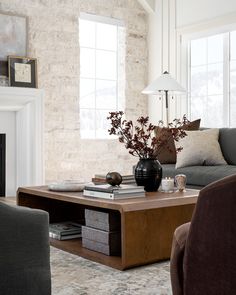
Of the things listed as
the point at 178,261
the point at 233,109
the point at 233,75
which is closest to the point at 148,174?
the point at 178,261

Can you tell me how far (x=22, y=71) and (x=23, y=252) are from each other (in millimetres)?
4372

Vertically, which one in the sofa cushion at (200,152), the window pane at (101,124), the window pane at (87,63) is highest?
the window pane at (87,63)

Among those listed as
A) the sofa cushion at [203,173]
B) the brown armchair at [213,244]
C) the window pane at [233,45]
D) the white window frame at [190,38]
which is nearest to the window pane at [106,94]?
the white window frame at [190,38]

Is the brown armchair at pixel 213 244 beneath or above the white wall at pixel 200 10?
beneath

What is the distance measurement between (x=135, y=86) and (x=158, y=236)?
438 cm

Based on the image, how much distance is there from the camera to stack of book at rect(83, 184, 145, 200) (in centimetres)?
270

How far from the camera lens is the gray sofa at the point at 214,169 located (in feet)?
13.8

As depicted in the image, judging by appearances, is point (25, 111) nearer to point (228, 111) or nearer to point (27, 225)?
point (228, 111)

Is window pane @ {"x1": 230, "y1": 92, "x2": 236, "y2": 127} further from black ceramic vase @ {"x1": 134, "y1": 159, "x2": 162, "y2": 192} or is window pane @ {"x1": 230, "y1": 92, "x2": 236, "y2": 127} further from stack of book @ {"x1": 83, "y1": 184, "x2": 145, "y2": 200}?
stack of book @ {"x1": 83, "y1": 184, "x2": 145, "y2": 200}

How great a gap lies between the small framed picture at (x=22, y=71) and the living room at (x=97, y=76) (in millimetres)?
12

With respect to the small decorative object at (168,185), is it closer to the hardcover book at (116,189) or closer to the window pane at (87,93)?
the hardcover book at (116,189)

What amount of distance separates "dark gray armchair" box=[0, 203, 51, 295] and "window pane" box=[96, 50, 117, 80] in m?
5.11

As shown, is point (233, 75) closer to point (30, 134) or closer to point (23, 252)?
point (30, 134)

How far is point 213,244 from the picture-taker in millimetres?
1282
